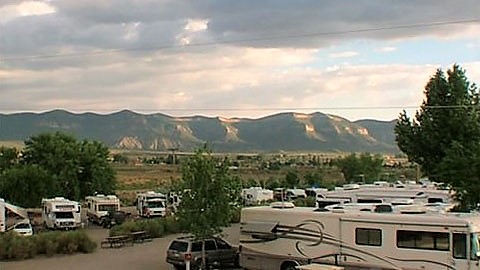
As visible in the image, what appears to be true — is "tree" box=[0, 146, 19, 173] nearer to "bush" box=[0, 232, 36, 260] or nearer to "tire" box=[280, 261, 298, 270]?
"bush" box=[0, 232, 36, 260]

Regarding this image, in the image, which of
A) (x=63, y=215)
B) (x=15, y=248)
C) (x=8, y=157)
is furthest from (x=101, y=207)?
(x=8, y=157)

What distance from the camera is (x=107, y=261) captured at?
27500mm

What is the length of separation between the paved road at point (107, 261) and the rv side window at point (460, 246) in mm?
10968

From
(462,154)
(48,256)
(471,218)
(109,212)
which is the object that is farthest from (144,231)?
(471,218)

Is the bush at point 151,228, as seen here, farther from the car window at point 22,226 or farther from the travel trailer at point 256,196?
Answer: the travel trailer at point 256,196

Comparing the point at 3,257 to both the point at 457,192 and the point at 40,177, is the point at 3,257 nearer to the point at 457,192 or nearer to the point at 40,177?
the point at 457,192

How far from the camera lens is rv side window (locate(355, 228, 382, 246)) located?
20250 mm

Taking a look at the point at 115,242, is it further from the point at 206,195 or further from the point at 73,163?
the point at 73,163

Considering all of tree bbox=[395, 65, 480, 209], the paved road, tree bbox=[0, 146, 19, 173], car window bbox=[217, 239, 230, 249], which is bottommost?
the paved road

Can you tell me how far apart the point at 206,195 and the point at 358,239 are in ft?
21.0

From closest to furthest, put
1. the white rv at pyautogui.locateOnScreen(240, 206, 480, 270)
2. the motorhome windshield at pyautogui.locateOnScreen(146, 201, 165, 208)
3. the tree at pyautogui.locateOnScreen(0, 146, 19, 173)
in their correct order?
the white rv at pyautogui.locateOnScreen(240, 206, 480, 270) < the motorhome windshield at pyautogui.locateOnScreen(146, 201, 165, 208) < the tree at pyautogui.locateOnScreen(0, 146, 19, 173)

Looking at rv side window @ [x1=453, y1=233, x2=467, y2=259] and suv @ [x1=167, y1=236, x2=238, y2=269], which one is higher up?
rv side window @ [x1=453, y1=233, x2=467, y2=259]

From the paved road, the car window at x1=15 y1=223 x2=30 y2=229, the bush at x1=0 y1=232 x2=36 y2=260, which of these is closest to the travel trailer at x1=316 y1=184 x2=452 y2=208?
the paved road

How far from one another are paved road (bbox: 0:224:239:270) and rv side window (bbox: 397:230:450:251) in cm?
952
